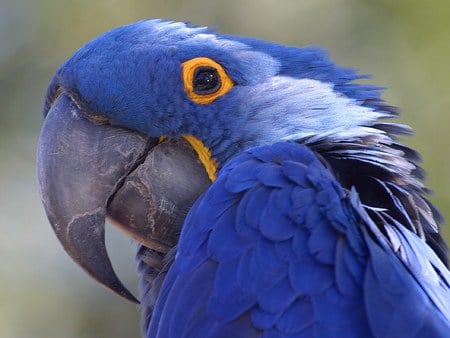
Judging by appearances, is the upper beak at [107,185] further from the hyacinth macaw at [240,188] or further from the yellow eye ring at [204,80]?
the yellow eye ring at [204,80]

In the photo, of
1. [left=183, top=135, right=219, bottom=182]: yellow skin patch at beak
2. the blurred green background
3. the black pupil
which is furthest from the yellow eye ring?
the blurred green background

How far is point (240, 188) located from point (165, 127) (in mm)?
421

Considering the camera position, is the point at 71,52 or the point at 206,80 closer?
the point at 206,80

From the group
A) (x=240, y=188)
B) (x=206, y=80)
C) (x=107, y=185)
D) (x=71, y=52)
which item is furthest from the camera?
(x=71, y=52)

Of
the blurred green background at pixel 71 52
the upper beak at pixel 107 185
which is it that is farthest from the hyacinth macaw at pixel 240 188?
the blurred green background at pixel 71 52

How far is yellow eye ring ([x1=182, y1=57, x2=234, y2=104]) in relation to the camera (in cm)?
257

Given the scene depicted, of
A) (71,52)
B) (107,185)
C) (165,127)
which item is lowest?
(71,52)

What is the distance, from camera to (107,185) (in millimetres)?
2465

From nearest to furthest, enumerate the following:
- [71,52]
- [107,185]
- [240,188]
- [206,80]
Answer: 1. [240,188]
2. [107,185]
3. [206,80]
4. [71,52]

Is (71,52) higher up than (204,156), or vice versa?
(204,156)

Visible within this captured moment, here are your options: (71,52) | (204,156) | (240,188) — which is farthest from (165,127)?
(71,52)

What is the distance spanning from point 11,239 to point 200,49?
13.2 ft

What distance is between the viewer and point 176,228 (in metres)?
2.49

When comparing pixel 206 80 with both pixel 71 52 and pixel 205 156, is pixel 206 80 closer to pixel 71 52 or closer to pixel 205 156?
pixel 205 156
